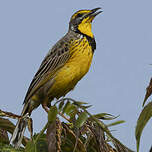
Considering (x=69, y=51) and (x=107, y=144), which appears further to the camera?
(x=69, y=51)

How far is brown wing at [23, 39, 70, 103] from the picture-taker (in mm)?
6105

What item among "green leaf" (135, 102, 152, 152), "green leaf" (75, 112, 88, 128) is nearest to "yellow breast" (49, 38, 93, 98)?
"green leaf" (75, 112, 88, 128)

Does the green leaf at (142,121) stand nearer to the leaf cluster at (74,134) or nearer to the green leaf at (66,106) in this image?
the leaf cluster at (74,134)

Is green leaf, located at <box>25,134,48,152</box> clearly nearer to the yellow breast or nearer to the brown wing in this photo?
the yellow breast

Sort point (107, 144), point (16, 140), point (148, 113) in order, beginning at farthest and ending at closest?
point (16, 140) < point (107, 144) < point (148, 113)

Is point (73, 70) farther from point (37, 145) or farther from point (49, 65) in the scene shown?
point (37, 145)

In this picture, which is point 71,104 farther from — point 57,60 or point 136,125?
point 57,60

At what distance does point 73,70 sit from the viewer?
5.86m

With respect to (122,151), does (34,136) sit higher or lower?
lower

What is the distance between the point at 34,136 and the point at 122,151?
93cm

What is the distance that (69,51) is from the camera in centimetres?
616

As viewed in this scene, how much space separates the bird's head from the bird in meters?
0.20

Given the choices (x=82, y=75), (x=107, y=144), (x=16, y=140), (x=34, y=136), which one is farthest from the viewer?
(x=82, y=75)

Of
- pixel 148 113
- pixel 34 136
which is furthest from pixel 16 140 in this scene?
pixel 148 113
